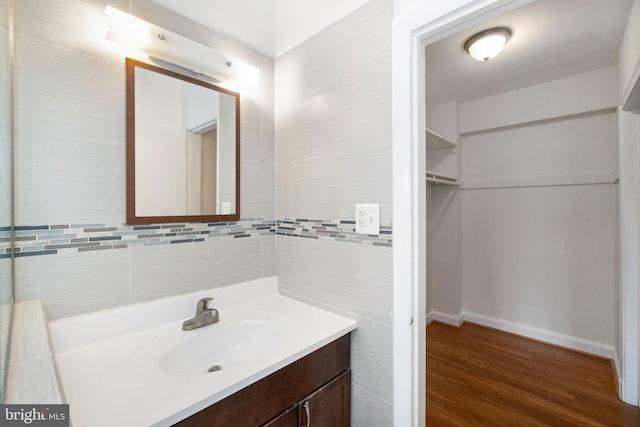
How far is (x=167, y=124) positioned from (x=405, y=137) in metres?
0.97

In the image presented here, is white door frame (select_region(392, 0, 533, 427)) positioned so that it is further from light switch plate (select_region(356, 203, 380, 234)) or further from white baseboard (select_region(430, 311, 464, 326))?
white baseboard (select_region(430, 311, 464, 326))

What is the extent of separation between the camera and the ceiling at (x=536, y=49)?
5.05ft

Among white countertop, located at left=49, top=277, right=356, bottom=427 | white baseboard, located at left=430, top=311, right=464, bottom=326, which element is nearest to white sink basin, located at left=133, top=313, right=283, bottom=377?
white countertop, located at left=49, top=277, right=356, bottom=427

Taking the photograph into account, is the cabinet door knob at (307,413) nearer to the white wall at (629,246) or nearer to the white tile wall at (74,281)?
the white tile wall at (74,281)

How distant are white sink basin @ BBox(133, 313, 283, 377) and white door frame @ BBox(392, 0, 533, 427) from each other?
497 mm

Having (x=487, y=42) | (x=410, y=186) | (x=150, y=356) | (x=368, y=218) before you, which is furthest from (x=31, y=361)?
(x=487, y=42)

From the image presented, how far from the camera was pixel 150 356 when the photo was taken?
89 cm

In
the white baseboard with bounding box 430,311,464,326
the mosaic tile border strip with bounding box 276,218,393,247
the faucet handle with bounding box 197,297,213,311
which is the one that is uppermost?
the mosaic tile border strip with bounding box 276,218,393,247

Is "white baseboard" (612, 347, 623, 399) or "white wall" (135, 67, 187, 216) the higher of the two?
"white wall" (135, 67, 187, 216)

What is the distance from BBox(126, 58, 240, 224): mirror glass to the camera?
106cm

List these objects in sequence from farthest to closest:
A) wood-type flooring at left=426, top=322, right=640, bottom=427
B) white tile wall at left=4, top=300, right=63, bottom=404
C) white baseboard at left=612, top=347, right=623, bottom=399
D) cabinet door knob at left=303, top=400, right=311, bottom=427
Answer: white baseboard at left=612, top=347, right=623, bottom=399 → wood-type flooring at left=426, top=322, right=640, bottom=427 → cabinet door knob at left=303, top=400, right=311, bottom=427 → white tile wall at left=4, top=300, right=63, bottom=404

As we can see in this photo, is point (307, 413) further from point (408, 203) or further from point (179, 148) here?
point (179, 148)

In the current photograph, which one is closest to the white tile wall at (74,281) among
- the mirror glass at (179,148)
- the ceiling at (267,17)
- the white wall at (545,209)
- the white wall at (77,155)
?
the white wall at (77,155)

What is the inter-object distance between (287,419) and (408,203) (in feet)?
2.80
